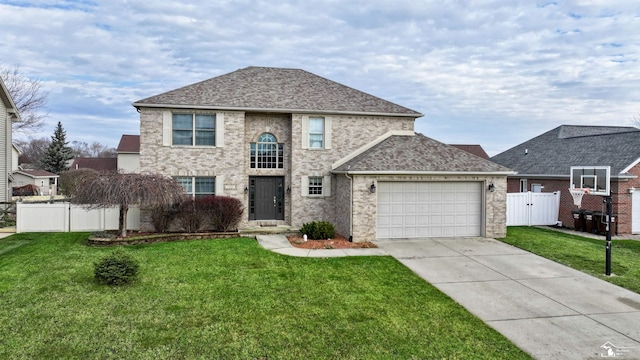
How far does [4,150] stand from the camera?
18703 mm

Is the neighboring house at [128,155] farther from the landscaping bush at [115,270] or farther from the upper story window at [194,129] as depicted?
the landscaping bush at [115,270]

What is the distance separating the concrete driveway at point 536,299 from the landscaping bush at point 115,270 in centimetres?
706

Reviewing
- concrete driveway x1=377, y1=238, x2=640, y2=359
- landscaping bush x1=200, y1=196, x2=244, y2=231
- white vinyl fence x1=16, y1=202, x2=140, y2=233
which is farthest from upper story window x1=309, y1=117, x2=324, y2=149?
white vinyl fence x1=16, y1=202, x2=140, y2=233

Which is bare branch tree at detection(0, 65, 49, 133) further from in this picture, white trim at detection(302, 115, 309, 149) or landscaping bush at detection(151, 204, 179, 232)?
white trim at detection(302, 115, 309, 149)

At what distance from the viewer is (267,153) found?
1603 centimetres

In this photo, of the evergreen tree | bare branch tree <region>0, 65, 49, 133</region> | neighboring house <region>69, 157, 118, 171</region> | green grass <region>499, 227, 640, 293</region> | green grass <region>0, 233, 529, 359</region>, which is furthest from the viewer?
neighboring house <region>69, 157, 118, 171</region>

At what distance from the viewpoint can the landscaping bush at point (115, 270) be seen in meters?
8.02

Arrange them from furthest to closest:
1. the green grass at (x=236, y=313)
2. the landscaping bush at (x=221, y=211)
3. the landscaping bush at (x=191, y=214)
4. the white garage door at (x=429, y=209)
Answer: the landscaping bush at (x=221, y=211), the landscaping bush at (x=191, y=214), the white garage door at (x=429, y=209), the green grass at (x=236, y=313)

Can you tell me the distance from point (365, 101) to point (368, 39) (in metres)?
3.38

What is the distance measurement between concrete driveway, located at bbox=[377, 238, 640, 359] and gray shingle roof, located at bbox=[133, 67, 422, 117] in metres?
6.95

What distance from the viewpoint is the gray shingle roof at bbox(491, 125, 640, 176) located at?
16.2 meters

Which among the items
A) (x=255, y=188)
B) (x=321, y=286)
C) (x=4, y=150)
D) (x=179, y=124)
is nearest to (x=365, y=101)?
(x=255, y=188)

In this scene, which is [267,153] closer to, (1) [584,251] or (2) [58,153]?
(1) [584,251]

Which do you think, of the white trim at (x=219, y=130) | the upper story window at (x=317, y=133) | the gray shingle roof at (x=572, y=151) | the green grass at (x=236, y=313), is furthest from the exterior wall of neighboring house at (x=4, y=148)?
the gray shingle roof at (x=572, y=151)
